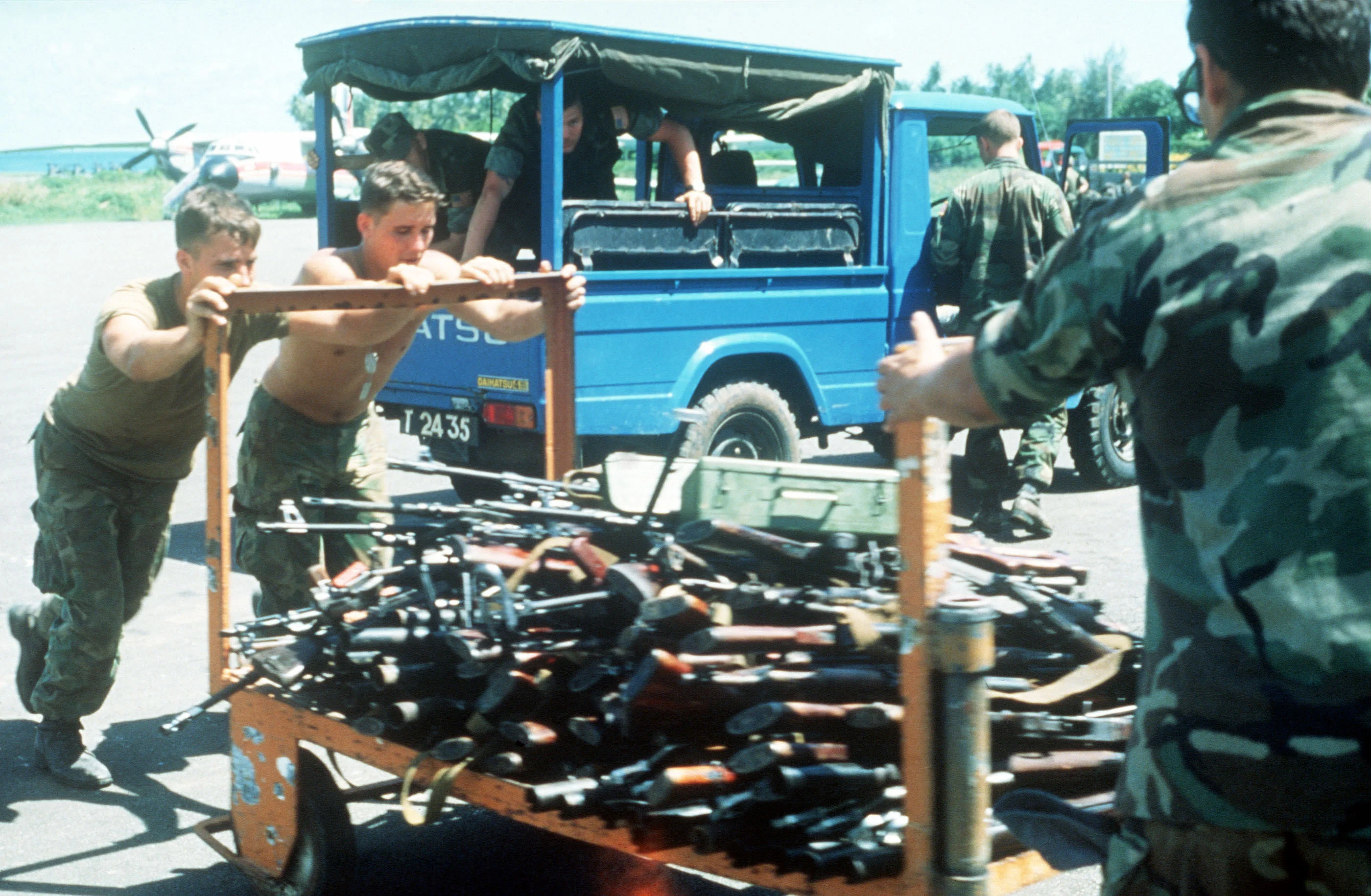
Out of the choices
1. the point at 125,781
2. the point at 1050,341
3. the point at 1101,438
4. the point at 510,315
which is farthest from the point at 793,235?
the point at 1050,341

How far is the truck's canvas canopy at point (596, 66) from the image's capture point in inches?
275

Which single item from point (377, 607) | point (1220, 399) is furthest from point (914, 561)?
point (377, 607)

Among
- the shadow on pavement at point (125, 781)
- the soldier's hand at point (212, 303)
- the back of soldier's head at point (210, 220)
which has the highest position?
the back of soldier's head at point (210, 220)

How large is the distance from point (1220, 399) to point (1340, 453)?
0.15 metres

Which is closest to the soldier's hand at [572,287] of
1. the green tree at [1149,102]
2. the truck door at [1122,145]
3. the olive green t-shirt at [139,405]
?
the olive green t-shirt at [139,405]

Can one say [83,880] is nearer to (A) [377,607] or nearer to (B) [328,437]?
(A) [377,607]

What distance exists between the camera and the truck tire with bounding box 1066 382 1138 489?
916cm

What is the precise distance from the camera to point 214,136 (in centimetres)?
6462

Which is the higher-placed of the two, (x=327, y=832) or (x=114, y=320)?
(x=114, y=320)

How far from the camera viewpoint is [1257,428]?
1.81m

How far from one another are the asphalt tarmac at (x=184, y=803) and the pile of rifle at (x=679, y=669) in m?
0.73

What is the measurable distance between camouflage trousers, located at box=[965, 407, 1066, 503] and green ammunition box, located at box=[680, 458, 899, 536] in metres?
4.60

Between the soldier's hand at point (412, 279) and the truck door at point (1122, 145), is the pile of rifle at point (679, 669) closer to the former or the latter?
the soldier's hand at point (412, 279)

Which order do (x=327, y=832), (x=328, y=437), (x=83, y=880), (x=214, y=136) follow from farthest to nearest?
1. (x=214, y=136)
2. (x=328, y=437)
3. (x=83, y=880)
4. (x=327, y=832)
